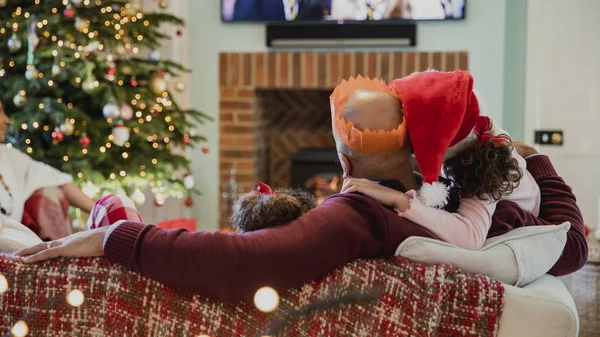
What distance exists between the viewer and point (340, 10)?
441cm

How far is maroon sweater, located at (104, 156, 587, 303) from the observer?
128 centimetres

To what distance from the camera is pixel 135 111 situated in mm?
3756

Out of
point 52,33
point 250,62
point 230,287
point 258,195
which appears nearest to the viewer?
point 230,287

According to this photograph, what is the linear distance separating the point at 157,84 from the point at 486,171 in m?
2.49

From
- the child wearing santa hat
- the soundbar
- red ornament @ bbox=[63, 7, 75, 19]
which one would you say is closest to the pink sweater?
the child wearing santa hat

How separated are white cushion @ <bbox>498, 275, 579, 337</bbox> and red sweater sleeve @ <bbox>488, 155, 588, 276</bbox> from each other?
0.26 metres

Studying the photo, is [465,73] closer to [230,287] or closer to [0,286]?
[230,287]

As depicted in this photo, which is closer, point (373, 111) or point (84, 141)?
point (373, 111)

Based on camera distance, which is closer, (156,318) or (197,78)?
(156,318)

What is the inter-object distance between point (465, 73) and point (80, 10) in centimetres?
256

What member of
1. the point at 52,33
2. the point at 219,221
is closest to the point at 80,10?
the point at 52,33

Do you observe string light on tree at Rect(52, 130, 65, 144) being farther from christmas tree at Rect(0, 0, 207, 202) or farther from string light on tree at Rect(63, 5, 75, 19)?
string light on tree at Rect(63, 5, 75, 19)

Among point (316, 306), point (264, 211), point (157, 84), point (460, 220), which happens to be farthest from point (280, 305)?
point (157, 84)

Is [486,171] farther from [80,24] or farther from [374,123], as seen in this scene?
[80,24]
